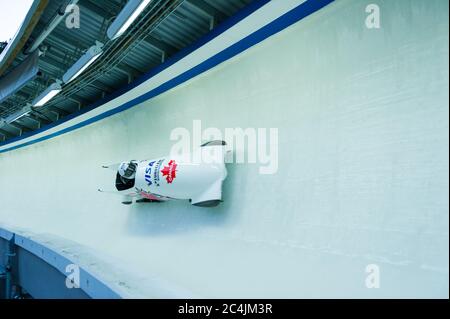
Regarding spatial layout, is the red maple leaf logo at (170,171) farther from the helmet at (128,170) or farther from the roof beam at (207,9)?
the roof beam at (207,9)

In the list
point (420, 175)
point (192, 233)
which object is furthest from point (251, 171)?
point (420, 175)

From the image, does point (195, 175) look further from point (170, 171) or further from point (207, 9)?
point (207, 9)

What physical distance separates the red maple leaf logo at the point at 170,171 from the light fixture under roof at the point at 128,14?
47.0 inches

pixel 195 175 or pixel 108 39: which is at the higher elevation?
pixel 108 39

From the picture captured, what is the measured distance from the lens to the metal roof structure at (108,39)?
9.25 feet

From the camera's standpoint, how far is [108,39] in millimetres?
3018

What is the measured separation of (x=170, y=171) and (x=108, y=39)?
170 centimetres

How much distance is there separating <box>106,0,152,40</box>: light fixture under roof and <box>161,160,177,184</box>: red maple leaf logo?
1.19 m

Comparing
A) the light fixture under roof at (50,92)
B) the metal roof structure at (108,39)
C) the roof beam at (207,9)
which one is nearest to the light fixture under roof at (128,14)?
the metal roof structure at (108,39)

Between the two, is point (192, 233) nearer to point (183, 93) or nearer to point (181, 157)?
point (181, 157)

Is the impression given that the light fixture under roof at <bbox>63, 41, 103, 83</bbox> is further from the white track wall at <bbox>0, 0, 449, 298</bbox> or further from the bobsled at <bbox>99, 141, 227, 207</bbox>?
the bobsled at <bbox>99, 141, 227, 207</bbox>

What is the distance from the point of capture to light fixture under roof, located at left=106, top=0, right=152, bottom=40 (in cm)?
215

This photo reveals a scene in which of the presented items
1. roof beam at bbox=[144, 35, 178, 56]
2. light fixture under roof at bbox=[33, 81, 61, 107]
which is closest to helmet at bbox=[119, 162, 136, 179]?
roof beam at bbox=[144, 35, 178, 56]

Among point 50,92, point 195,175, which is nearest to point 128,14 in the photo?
point 195,175
